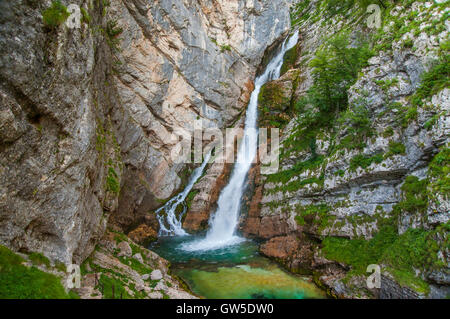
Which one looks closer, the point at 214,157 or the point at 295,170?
the point at 295,170

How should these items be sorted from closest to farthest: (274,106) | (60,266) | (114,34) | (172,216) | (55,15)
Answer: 1. (55,15)
2. (60,266)
3. (114,34)
4. (172,216)
5. (274,106)

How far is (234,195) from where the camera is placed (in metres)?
21.9

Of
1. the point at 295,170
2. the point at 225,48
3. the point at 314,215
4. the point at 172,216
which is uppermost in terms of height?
the point at 225,48

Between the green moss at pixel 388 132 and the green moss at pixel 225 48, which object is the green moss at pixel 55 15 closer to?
the green moss at pixel 388 132

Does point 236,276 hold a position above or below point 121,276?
below

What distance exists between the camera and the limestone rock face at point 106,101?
6543 mm

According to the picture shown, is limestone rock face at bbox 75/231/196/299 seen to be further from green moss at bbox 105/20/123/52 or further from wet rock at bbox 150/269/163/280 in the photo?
green moss at bbox 105/20/123/52

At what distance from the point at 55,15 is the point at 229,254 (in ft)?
47.4

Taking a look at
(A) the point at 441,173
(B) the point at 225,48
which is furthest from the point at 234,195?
(B) the point at 225,48

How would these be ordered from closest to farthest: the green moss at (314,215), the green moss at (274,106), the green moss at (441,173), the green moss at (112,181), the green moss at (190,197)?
the green moss at (441,173) → the green moss at (112,181) → the green moss at (314,215) → the green moss at (190,197) → the green moss at (274,106)

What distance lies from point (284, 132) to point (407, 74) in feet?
36.0

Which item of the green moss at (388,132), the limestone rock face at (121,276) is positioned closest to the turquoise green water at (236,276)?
the limestone rock face at (121,276)

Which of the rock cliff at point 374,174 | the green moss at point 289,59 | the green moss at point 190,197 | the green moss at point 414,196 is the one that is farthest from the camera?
the green moss at point 289,59

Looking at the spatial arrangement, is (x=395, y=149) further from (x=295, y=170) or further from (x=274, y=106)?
(x=274, y=106)
